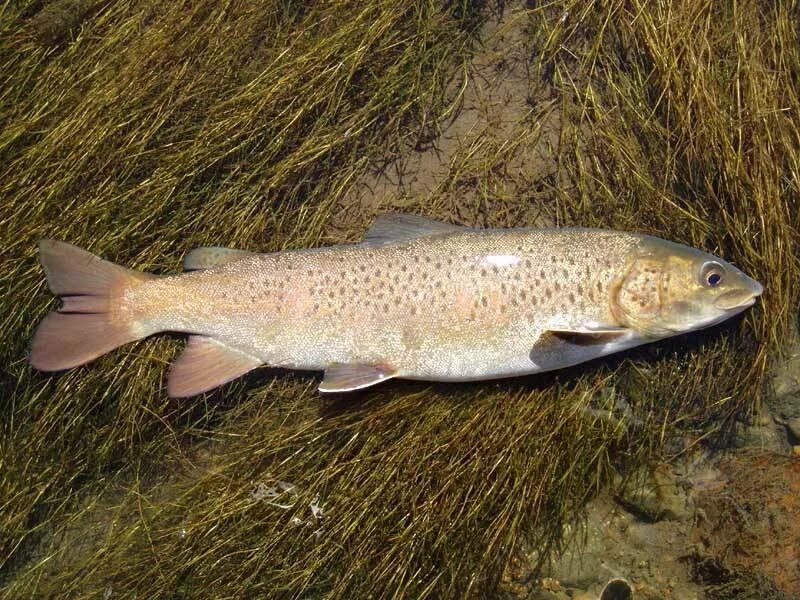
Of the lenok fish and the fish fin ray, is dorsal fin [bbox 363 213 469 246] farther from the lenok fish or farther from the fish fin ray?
the fish fin ray

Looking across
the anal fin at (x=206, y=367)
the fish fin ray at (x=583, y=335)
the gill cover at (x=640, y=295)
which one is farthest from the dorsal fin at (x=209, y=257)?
the gill cover at (x=640, y=295)

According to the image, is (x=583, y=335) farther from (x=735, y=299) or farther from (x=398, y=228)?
(x=398, y=228)

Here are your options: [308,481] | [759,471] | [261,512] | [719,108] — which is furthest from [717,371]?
[261,512]

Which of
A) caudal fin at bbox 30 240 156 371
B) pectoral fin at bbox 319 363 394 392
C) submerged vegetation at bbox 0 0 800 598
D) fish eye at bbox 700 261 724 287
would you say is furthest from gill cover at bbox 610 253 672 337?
caudal fin at bbox 30 240 156 371

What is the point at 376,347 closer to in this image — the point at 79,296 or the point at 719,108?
the point at 79,296

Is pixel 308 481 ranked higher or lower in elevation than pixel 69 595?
higher

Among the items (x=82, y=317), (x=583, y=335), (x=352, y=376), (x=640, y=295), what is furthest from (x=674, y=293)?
(x=82, y=317)

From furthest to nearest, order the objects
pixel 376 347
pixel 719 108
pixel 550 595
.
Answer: pixel 550 595
pixel 719 108
pixel 376 347
